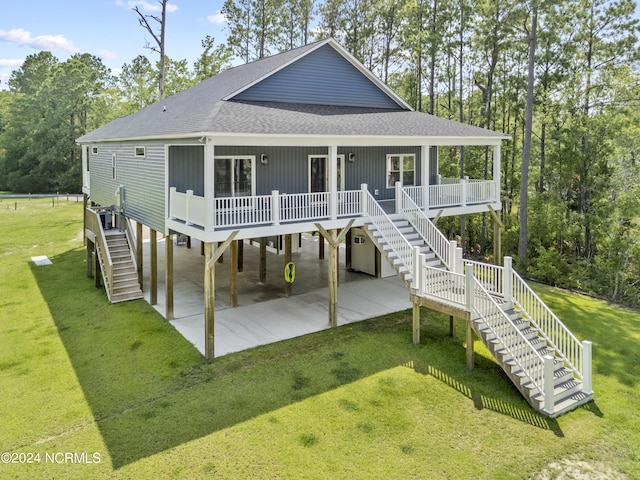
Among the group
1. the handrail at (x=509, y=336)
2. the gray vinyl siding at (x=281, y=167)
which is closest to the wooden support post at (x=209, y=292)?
the gray vinyl siding at (x=281, y=167)

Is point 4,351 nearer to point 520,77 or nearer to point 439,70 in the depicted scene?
point 520,77

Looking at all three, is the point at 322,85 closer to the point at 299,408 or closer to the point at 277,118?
the point at 277,118

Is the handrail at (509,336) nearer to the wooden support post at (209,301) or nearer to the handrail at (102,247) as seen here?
the wooden support post at (209,301)

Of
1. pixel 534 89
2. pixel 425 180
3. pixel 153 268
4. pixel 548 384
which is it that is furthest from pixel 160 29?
pixel 548 384

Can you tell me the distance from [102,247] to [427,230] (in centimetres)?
1073

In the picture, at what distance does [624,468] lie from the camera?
734cm

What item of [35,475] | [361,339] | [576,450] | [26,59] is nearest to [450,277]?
[361,339]

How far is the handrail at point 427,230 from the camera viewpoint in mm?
12660

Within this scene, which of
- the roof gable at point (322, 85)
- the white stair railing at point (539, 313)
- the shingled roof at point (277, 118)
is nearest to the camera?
the white stair railing at point (539, 313)

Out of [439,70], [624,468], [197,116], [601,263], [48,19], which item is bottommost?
[624,468]

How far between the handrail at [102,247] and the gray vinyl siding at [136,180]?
0.96 meters

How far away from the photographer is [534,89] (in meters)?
23.6

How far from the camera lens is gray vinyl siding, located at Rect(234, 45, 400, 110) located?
15.7 metres

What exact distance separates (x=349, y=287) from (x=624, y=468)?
10403 millimetres
